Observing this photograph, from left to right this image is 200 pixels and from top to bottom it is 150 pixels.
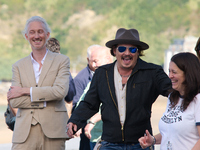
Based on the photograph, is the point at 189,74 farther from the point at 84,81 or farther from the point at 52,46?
the point at 52,46

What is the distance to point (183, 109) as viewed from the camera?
2762 millimetres

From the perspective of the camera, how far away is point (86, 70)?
5.31 metres

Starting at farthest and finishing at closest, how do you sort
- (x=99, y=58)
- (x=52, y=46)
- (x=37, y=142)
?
1. (x=52, y=46)
2. (x=99, y=58)
3. (x=37, y=142)

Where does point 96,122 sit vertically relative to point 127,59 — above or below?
below

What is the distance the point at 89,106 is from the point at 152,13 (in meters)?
60.5

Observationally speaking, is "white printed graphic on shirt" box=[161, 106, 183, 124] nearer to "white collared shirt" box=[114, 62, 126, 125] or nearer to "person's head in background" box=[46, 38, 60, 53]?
"white collared shirt" box=[114, 62, 126, 125]

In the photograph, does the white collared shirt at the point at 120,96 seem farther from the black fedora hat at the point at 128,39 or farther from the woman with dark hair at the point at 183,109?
the woman with dark hair at the point at 183,109

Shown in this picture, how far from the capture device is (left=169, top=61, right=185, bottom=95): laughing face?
2.83 meters

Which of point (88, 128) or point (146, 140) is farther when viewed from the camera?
point (88, 128)

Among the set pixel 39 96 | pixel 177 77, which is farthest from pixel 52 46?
pixel 177 77

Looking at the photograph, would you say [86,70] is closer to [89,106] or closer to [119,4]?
[89,106]

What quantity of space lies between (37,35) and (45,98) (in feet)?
2.13

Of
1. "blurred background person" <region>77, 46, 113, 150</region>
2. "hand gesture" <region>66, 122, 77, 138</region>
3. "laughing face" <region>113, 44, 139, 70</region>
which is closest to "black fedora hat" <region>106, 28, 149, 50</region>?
"laughing face" <region>113, 44, 139, 70</region>

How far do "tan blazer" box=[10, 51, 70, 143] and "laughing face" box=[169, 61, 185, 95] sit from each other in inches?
55.2
